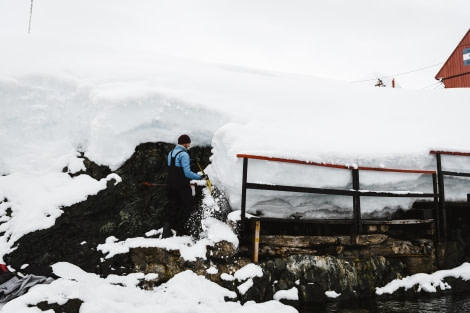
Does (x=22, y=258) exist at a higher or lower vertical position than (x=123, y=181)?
lower

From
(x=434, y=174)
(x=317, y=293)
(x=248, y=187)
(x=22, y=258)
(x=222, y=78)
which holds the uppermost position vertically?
(x=222, y=78)

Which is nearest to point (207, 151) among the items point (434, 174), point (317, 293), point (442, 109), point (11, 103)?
point (317, 293)

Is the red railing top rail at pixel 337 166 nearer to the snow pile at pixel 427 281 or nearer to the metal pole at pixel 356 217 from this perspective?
the metal pole at pixel 356 217

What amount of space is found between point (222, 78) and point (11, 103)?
527 centimetres

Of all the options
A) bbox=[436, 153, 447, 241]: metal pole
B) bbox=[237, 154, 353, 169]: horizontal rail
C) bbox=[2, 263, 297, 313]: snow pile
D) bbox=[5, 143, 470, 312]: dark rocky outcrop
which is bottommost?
bbox=[2, 263, 297, 313]: snow pile

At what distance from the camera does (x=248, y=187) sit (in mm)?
5633

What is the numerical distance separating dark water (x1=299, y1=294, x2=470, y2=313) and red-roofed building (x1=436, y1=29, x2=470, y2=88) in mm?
20091

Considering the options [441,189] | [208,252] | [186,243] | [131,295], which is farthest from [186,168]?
[441,189]

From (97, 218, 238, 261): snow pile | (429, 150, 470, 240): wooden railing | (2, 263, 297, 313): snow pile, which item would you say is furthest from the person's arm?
(429, 150, 470, 240): wooden railing

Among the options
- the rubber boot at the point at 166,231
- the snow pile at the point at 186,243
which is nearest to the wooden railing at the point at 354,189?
the snow pile at the point at 186,243

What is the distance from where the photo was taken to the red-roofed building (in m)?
20.6

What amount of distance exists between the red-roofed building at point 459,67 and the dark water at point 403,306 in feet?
65.9

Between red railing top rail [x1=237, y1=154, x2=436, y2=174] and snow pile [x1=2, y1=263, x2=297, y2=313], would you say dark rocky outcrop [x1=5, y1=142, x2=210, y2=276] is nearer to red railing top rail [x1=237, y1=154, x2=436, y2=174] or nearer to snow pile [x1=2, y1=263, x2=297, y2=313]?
snow pile [x1=2, y1=263, x2=297, y2=313]

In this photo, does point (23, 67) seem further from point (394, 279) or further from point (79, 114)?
point (394, 279)
